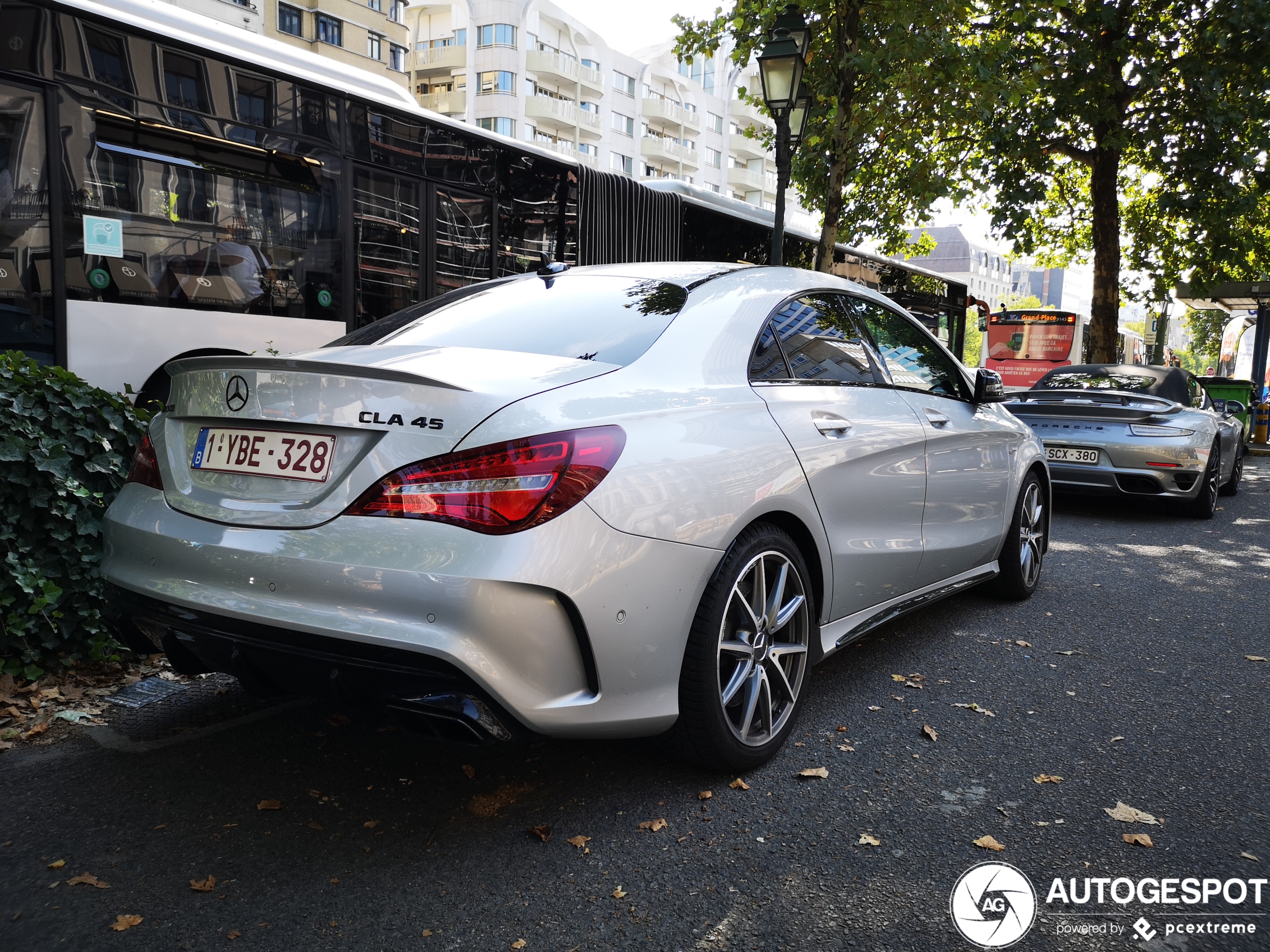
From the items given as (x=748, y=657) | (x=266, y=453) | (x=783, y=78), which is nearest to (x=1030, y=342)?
(x=783, y=78)

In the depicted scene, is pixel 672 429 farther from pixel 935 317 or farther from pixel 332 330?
pixel 935 317

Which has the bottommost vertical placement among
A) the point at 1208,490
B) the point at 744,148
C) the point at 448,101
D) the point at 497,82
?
the point at 1208,490

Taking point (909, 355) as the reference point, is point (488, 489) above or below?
below

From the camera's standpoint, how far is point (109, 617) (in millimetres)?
2914

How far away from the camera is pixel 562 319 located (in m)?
3.24

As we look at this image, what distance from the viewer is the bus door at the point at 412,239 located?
741cm

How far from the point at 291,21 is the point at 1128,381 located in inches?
1653

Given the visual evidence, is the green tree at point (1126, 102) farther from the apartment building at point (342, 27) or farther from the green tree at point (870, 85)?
the apartment building at point (342, 27)

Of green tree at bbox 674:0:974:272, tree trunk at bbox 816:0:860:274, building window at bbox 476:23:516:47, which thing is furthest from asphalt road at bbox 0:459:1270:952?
building window at bbox 476:23:516:47

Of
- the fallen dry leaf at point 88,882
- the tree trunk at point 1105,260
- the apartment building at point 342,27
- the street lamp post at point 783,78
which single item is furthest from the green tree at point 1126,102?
the apartment building at point 342,27

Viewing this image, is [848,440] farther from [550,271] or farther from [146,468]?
[146,468]

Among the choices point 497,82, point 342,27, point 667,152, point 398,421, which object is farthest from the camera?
point 667,152

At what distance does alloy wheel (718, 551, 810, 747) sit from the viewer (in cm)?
301

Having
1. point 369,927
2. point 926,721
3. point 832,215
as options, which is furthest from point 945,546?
point 832,215
